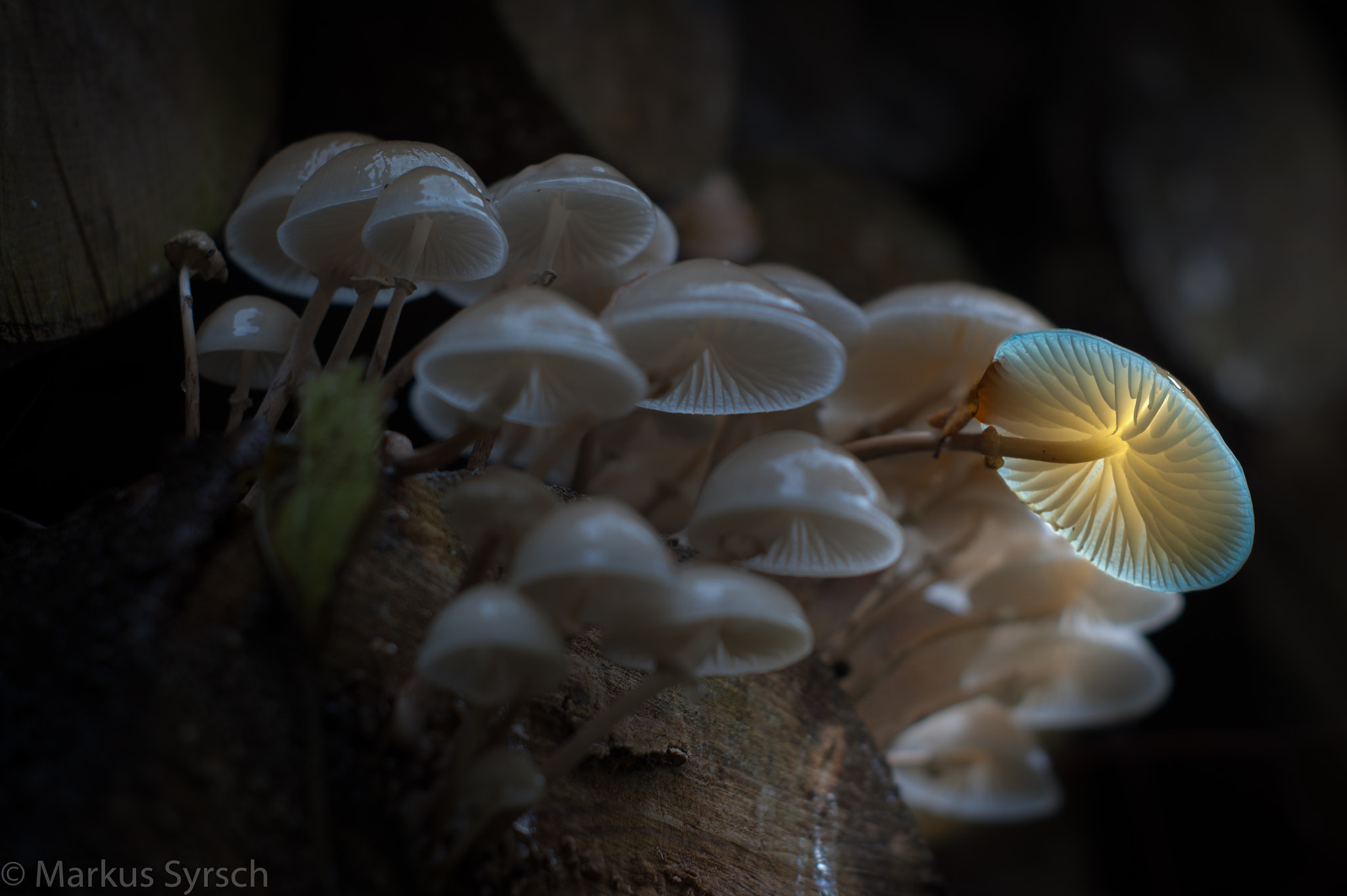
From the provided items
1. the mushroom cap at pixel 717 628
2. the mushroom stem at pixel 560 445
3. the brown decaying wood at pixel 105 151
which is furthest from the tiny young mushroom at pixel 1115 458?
the brown decaying wood at pixel 105 151

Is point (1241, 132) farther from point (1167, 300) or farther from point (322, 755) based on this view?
point (322, 755)

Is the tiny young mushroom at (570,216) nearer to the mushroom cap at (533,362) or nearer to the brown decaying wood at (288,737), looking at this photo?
the mushroom cap at (533,362)

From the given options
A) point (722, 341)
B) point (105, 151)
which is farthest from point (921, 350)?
point (105, 151)

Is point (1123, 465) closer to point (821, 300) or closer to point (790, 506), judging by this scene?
point (821, 300)

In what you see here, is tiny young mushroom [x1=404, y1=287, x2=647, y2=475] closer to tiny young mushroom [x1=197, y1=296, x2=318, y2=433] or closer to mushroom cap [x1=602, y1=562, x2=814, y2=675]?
mushroom cap [x1=602, y1=562, x2=814, y2=675]

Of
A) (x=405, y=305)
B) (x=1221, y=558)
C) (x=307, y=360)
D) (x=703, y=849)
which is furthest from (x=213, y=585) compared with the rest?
(x=1221, y=558)

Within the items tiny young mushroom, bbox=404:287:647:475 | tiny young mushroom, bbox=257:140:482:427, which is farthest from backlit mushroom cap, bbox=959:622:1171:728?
tiny young mushroom, bbox=257:140:482:427

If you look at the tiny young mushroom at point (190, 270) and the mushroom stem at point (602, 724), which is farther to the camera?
the tiny young mushroom at point (190, 270)
